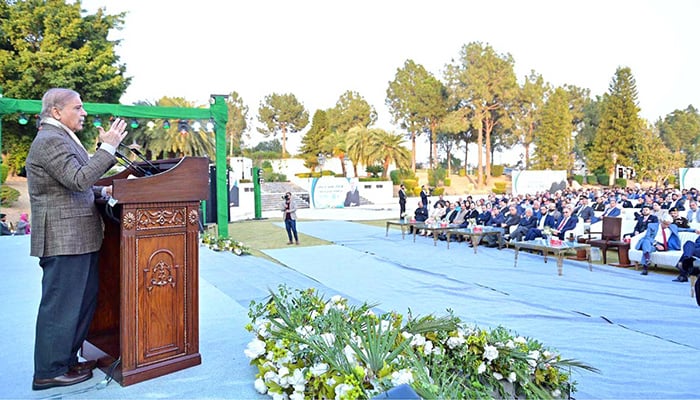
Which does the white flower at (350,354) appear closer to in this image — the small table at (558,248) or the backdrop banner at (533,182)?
the small table at (558,248)

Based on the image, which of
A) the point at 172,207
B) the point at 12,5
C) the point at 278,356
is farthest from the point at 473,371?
the point at 12,5

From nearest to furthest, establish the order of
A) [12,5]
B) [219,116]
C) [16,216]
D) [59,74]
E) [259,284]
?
[259,284] < [219,116] < [16,216] < [59,74] < [12,5]

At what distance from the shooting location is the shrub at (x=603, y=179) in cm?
4731

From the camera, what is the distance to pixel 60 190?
8.13ft

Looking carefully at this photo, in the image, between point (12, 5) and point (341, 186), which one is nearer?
point (12, 5)

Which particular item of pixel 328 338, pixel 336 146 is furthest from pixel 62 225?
pixel 336 146

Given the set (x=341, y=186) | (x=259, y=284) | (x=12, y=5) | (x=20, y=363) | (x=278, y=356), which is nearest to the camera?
(x=278, y=356)

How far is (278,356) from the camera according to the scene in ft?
8.68

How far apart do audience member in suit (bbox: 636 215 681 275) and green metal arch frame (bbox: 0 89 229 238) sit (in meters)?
9.01

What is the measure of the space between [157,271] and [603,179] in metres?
51.7

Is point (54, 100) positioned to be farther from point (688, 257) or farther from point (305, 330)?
point (688, 257)

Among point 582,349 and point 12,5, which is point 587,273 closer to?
point 582,349

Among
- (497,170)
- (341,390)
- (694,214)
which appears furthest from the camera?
(497,170)

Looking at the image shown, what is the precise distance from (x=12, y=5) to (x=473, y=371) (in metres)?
30.2
